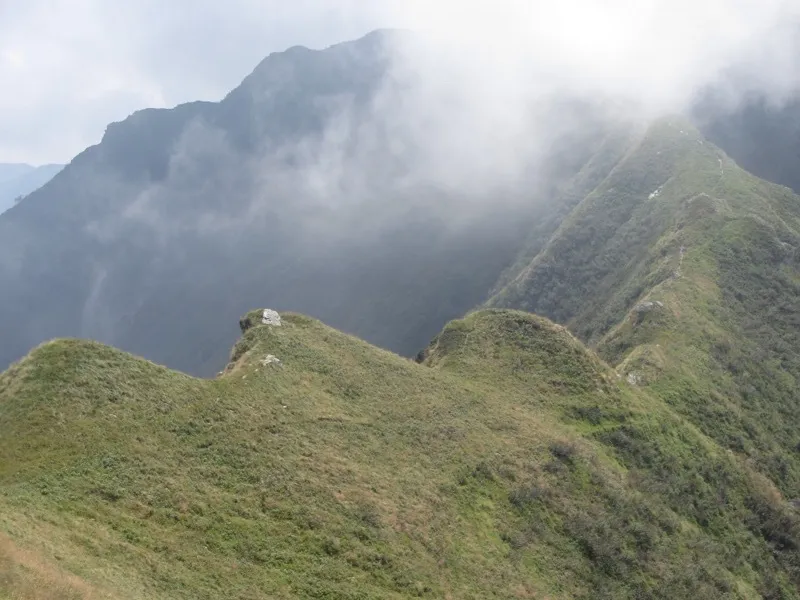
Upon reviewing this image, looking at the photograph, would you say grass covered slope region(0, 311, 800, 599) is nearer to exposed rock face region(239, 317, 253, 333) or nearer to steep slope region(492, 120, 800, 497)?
exposed rock face region(239, 317, 253, 333)

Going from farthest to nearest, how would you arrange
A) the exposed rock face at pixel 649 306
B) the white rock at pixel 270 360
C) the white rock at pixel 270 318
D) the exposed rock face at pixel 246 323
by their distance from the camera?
the exposed rock face at pixel 649 306, the exposed rock face at pixel 246 323, the white rock at pixel 270 318, the white rock at pixel 270 360

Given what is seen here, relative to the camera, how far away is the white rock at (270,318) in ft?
187

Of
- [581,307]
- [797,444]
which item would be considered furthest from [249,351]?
[581,307]

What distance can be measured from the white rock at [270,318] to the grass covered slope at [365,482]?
0.84 metres

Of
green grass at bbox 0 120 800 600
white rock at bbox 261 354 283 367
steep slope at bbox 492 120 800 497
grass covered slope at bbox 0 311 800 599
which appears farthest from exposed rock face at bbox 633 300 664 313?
white rock at bbox 261 354 283 367

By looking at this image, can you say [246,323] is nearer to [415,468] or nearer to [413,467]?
[413,467]

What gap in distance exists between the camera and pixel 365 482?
38.7 m

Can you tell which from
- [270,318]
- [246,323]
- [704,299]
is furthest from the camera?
[704,299]

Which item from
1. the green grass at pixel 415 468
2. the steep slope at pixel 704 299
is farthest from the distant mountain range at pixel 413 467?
the steep slope at pixel 704 299

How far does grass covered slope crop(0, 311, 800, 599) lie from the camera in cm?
2803

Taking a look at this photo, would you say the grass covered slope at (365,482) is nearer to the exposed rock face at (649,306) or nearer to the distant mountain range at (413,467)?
the distant mountain range at (413,467)

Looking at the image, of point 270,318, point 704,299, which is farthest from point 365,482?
point 704,299

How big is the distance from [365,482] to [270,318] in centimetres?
2416

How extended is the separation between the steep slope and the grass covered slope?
Answer: 30.4 feet
